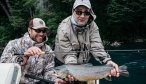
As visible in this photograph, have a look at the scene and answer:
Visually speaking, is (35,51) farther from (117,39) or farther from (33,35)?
(117,39)

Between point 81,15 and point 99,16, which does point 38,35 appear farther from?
point 99,16

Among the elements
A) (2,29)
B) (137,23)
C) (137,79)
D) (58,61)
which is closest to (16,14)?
(2,29)

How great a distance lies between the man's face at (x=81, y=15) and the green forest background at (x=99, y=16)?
28448mm

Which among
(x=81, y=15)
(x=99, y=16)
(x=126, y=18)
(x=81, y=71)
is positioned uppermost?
(x=81, y=15)

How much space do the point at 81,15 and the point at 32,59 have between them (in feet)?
2.35

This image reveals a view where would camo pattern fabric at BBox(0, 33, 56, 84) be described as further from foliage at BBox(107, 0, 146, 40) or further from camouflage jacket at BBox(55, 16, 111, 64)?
foliage at BBox(107, 0, 146, 40)

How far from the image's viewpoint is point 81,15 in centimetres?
389

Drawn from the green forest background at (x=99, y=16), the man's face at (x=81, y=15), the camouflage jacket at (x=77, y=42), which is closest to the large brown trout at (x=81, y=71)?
the camouflage jacket at (x=77, y=42)

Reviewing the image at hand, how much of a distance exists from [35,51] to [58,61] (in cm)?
89

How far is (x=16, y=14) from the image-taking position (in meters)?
34.6

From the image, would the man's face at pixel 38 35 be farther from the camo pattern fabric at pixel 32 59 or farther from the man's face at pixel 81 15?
the man's face at pixel 81 15

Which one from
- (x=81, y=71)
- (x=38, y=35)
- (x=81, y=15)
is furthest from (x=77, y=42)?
(x=81, y=71)

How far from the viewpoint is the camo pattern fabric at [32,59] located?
384cm

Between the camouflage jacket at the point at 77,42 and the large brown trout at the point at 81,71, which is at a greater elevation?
the camouflage jacket at the point at 77,42
